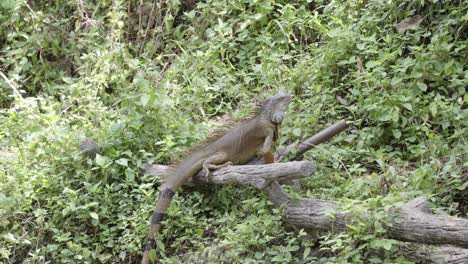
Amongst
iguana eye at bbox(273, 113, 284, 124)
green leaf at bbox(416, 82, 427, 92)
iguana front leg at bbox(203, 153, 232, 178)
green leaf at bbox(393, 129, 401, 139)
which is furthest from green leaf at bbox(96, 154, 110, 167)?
green leaf at bbox(416, 82, 427, 92)

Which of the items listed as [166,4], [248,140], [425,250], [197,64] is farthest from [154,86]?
[425,250]

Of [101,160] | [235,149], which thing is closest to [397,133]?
[235,149]

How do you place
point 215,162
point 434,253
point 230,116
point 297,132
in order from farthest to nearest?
point 230,116
point 297,132
point 215,162
point 434,253

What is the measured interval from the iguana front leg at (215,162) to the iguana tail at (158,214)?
354 millimetres

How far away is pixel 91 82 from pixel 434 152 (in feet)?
13.8

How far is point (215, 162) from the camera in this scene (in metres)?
6.82

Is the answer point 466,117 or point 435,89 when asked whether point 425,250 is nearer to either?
point 466,117

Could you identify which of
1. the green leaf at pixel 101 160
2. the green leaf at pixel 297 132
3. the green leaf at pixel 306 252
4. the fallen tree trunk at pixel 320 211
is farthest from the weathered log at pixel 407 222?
the green leaf at pixel 101 160

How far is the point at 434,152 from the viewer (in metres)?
6.94

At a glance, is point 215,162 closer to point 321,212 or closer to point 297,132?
point 297,132

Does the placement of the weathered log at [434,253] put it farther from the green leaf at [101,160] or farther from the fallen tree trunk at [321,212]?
the green leaf at [101,160]

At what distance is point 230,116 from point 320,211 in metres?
2.44

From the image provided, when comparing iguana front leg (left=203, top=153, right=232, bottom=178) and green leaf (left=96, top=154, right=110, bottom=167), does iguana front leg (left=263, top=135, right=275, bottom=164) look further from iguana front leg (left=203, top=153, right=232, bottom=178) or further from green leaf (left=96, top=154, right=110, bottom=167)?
green leaf (left=96, top=154, right=110, bottom=167)

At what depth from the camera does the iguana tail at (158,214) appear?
6609 millimetres
